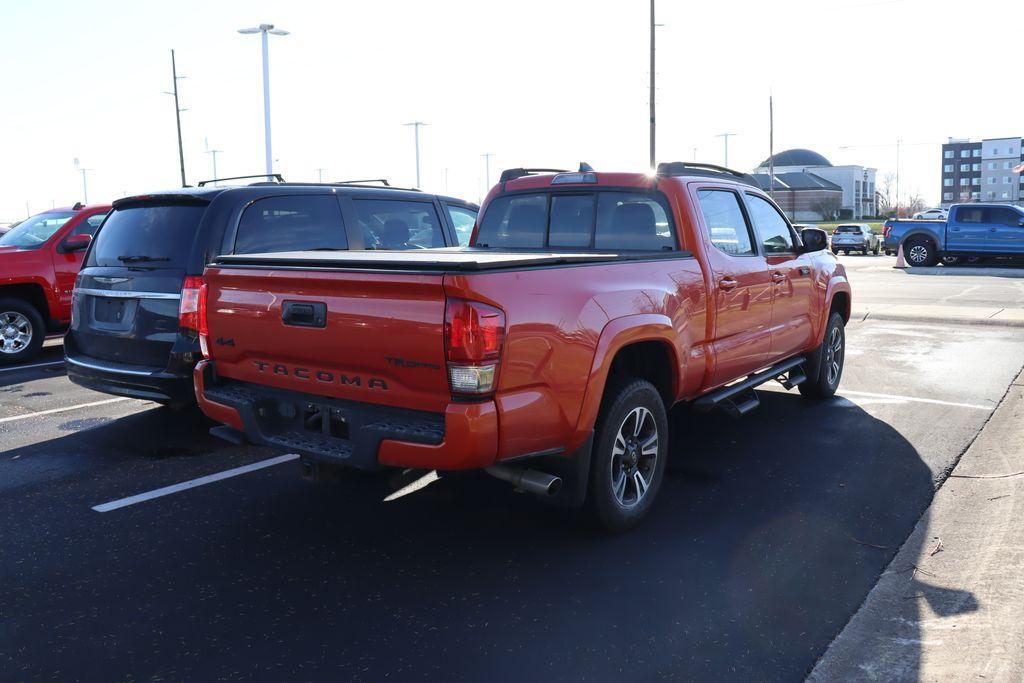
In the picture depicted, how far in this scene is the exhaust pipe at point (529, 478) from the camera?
3809mm

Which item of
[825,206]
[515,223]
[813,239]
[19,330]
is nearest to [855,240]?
[813,239]

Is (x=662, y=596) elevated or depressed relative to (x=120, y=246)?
depressed

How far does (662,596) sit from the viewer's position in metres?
3.74

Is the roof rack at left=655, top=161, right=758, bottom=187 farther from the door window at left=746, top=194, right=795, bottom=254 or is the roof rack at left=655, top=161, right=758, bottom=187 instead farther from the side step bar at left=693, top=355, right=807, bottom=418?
the side step bar at left=693, top=355, right=807, bottom=418

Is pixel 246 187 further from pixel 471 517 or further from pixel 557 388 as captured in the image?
pixel 557 388

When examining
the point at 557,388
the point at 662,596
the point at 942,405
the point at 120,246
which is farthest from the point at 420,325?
the point at 942,405

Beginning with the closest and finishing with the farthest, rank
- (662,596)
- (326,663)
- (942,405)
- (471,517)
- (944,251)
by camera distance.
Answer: (326,663), (662,596), (471,517), (942,405), (944,251)

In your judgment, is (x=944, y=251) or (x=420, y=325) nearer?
(x=420, y=325)

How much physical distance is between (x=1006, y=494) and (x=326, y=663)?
405cm

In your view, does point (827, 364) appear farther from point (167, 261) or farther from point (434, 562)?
point (167, 261)

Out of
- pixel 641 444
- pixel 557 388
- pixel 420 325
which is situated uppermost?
pixel 420 325

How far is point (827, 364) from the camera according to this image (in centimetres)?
749

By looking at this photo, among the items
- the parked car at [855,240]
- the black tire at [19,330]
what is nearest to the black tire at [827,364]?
the black tire at [19,330]

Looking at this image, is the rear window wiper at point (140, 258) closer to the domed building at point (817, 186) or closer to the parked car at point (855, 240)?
the parked car at point (855, 240)
